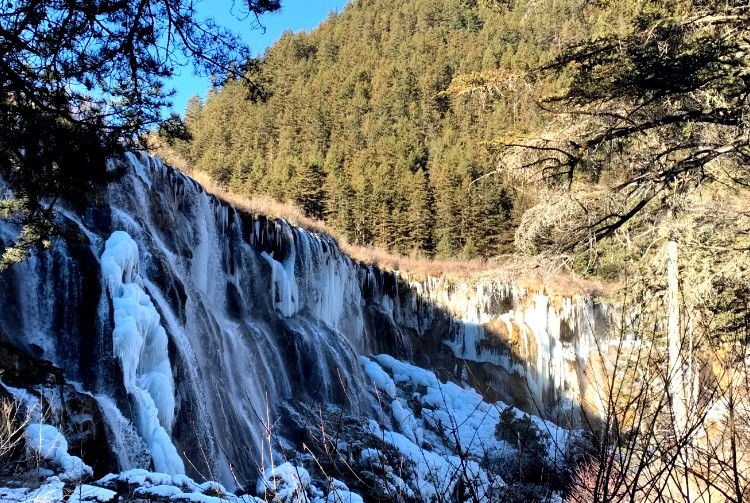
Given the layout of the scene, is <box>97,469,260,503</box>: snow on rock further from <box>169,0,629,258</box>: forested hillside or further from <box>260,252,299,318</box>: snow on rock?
<box>260,252,299,318</box>: snow on rock

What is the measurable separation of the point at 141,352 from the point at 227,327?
4.47 m

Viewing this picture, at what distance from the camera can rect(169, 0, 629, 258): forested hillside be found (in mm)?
28203

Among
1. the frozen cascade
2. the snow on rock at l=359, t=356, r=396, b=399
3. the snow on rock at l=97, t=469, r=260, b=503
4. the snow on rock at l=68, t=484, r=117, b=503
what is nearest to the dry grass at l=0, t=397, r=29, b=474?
the snow on rock at l=68, t=484, r=117, b=503

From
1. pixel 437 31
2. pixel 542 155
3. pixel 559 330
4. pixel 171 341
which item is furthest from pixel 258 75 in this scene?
pixel 437 31

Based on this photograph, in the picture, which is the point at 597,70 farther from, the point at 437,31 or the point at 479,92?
the point at 437,31

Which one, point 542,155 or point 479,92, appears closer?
point 542,155

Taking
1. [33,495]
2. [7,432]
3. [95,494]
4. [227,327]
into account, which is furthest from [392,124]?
[33,495]

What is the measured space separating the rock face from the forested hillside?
2.83 m

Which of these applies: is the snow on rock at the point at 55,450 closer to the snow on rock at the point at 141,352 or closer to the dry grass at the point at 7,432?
the dry grass at the point at 7,432

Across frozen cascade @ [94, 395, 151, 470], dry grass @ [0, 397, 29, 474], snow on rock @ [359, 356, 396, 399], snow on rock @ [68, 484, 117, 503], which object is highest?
dry grass @ [0, 397, 29, 474]

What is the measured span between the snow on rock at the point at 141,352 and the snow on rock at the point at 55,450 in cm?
195

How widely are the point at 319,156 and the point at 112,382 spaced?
127ft

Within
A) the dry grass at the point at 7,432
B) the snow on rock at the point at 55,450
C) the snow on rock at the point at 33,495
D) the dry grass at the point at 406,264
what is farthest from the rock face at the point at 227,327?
the snow on rock at the point at 33,495

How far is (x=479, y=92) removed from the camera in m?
6.34
